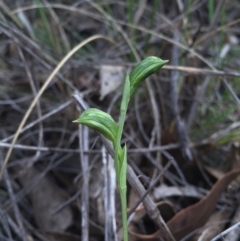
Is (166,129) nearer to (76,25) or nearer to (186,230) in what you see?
(186,230)

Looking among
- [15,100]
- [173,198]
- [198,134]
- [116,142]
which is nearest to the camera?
[116,142]

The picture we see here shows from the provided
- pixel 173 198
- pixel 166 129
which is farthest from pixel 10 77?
pixel 173 198

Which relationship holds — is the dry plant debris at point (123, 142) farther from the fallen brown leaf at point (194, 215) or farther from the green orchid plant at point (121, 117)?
the green orchid plant at point (121, 117)

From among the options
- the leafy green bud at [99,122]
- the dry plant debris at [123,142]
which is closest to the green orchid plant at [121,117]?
the leafy green bud at [99,122]

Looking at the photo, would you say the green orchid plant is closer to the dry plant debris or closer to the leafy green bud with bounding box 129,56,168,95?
the leafy green bud with bounding box 129,56,168,95

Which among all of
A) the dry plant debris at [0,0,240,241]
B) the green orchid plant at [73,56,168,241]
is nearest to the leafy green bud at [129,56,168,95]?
the green orchid plant at [73,56,168,241]

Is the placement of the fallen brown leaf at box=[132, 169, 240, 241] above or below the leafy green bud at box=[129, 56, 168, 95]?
below

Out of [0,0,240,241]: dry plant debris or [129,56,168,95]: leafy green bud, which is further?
[0,0,240,241]: dry plant debris

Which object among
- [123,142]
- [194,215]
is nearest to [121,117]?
[194,215]

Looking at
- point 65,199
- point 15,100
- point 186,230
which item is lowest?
point 186,230
